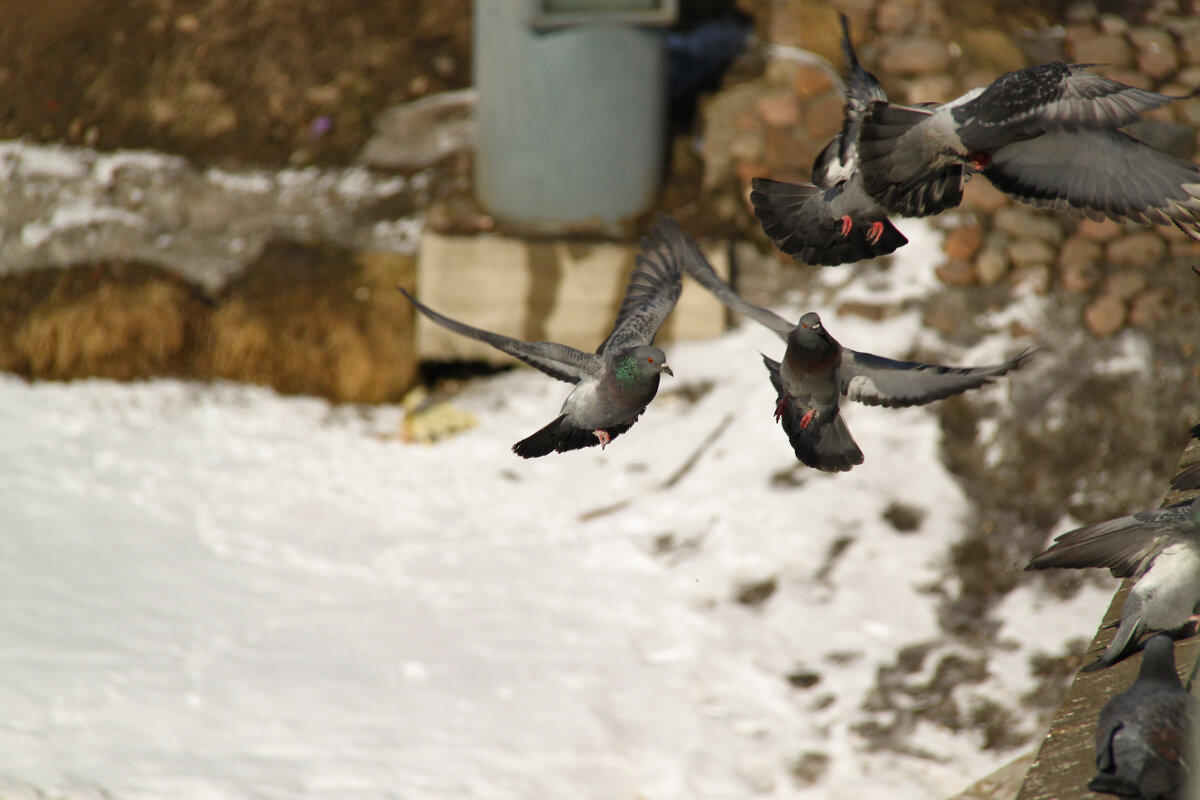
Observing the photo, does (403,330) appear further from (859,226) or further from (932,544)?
(859,226)

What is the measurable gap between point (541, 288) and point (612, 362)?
4813mm

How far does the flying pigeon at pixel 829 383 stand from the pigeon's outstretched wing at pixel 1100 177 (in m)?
0.44

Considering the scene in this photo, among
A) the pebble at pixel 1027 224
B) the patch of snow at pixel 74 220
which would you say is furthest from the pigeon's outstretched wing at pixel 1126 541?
the patch of snow at pixel 74 220

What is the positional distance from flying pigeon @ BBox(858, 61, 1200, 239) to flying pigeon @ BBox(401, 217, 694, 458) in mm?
631

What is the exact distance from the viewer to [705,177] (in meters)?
7.79

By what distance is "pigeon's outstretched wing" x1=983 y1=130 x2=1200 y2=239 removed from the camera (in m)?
2.55

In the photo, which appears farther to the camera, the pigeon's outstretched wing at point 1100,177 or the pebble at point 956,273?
the pebble at point 956,273

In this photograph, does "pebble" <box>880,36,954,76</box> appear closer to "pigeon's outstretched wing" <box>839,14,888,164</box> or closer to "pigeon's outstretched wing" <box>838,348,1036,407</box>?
"pigeon's outstretched wing" <box>839,14,888,164</box>

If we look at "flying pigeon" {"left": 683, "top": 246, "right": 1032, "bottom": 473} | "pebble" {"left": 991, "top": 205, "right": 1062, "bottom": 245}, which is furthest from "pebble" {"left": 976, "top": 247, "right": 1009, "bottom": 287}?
"flying pigeon" {"left": 683, "top": 246, "right": 1032, "bottom": 473}

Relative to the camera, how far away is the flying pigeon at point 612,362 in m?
2.61

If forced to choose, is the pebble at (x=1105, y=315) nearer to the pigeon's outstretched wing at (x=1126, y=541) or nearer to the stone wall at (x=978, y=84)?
the stone wall at (x=978, y=84)

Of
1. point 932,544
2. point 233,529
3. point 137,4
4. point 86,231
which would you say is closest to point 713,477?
point 932,544

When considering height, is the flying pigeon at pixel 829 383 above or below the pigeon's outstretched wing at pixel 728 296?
below

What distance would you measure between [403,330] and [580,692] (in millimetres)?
3044
